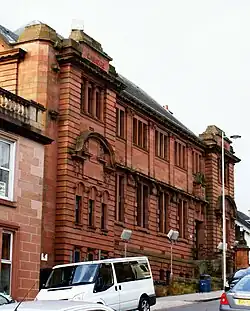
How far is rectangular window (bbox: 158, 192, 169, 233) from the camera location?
48.5 m

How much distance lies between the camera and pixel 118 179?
42.3 meters

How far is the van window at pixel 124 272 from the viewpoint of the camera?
2238cm

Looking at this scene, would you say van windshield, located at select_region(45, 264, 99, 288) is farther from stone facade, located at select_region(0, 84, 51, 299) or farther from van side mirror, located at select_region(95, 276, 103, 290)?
stone facade, located at select_region(0, 84, 51, 299)

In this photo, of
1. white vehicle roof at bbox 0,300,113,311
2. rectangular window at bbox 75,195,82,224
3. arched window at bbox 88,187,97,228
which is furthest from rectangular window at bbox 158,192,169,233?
white vehicle roof at bbox 0,300,113,311

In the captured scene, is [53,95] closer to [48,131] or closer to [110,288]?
[48,131]

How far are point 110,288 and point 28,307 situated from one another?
1469 cm

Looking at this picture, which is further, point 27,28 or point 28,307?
point 27,28

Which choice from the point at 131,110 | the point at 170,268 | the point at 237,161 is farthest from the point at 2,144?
the point at 237,161

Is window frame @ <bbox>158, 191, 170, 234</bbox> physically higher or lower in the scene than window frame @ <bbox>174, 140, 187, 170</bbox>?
lower

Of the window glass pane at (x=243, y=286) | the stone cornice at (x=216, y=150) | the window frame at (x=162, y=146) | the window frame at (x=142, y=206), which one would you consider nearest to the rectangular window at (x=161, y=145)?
the window frame at (x=162, y=146)

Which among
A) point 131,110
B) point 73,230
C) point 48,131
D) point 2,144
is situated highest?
point 131,110

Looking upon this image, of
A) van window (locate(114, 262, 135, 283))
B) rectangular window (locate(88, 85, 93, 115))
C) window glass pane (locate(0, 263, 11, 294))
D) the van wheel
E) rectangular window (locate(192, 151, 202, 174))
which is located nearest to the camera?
van window (locate(114, 262, 135, 283))

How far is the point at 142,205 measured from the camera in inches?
1811

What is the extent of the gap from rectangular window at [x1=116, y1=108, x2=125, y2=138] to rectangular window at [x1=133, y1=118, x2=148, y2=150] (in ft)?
5.88
